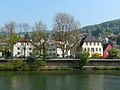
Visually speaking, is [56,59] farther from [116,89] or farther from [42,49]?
[116,89]

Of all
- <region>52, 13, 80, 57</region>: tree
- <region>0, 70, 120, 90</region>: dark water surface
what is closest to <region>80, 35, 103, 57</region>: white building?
<region>52, 13, 80, 57</region>: tree

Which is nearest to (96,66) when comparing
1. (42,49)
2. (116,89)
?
(42,49)

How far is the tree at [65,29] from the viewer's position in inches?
2685

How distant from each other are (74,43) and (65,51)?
686 cm

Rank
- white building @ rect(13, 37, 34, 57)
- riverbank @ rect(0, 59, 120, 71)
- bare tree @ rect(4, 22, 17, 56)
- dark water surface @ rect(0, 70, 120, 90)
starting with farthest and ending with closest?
white building @ rect(13, 37, 34, 57) < bare tree @ rect(4, 22, 17, 56) < riverbank @ rect(0, 59, 120, 71) < dark water surface @ rect(0, 70, 120, 90)

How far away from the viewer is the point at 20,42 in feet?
255

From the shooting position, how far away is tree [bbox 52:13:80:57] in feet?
224

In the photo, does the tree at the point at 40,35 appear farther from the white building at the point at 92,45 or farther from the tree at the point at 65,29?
the white building at the point at 92,45

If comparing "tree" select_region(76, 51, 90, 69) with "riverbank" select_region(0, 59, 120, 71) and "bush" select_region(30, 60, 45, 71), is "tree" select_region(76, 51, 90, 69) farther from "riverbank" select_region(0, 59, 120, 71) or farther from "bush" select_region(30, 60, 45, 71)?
"bush" select_region(30, 60, 45, 71)

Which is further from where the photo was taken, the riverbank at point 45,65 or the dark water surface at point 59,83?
the riverbank at point 45,65

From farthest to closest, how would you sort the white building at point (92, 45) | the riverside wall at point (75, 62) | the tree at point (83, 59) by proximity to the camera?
the white building at point (92, 45) < the riverside wall at point (75, 62) < the tree at point (83, 59)

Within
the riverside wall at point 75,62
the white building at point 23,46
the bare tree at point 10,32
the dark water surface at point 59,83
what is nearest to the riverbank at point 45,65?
the riverside wall at point 75,62

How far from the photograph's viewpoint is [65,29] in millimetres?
68938

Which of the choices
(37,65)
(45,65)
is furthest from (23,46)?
(37,65)
